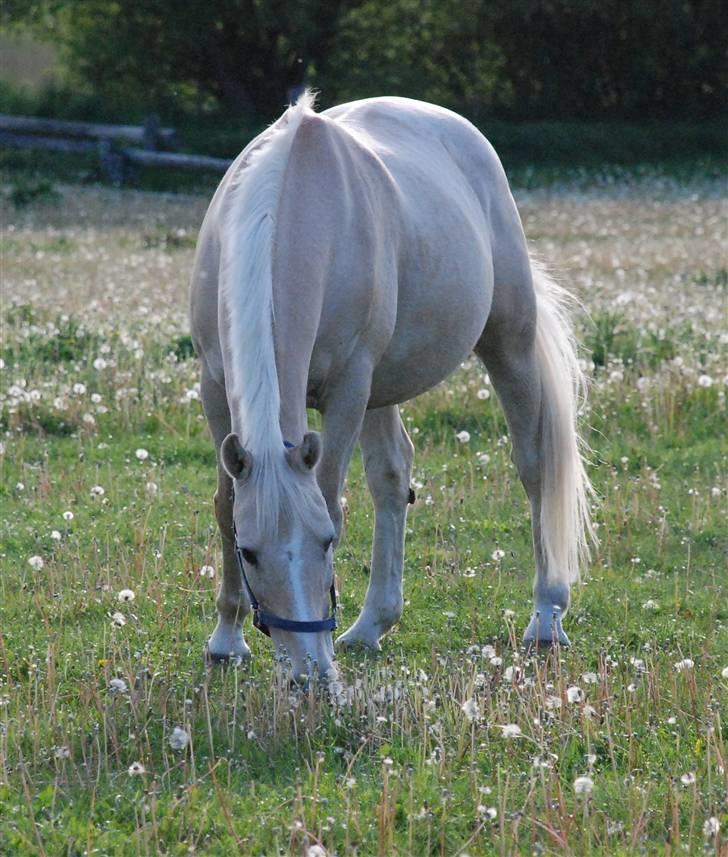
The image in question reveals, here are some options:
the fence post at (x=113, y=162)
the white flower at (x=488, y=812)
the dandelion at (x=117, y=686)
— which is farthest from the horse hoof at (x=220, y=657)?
the fence post at (x=113, y=162)

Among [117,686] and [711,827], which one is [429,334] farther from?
[711,827]

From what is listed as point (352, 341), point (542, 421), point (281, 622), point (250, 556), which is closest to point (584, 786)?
point (281, 622)

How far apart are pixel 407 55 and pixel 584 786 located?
132ft

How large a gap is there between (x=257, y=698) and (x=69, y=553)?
2.09 meters

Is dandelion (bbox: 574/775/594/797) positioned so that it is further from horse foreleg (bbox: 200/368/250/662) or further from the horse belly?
the horse belly

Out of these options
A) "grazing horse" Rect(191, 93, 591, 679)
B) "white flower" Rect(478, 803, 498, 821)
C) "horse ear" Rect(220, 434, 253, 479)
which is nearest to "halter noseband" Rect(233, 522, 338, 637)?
"grazing horse" Rect(191, 93, 591, 679)

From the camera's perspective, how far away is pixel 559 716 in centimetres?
456

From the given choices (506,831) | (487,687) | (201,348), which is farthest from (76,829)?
(201,348)

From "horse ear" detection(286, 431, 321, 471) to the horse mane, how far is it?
0.12ft

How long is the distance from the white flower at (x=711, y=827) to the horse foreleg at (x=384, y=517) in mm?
2341

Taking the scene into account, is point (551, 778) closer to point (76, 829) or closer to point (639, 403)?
point (76, 829)

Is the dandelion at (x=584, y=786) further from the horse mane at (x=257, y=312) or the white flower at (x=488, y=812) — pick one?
the horse mane at (x=257, y=312)

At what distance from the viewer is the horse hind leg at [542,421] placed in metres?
6.43

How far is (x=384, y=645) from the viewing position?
5957 millimetres
